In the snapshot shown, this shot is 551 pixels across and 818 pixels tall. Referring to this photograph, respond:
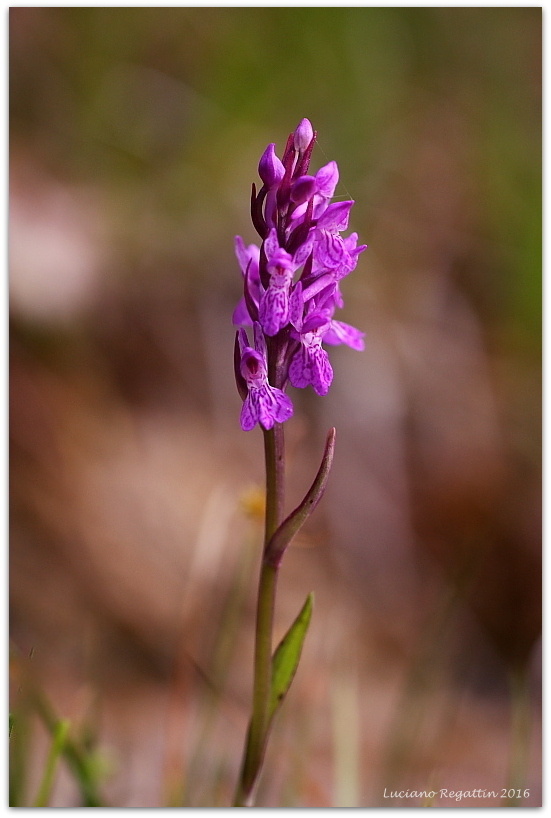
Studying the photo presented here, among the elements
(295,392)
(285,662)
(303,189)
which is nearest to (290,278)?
(303,189)

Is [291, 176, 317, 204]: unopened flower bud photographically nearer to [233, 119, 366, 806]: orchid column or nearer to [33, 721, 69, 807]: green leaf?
[233, 119, 366, 806]: orchid column

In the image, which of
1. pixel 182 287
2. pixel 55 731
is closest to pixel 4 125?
pixel 55 731

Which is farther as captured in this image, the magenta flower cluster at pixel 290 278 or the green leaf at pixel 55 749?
the green leaf at pixel 55 749

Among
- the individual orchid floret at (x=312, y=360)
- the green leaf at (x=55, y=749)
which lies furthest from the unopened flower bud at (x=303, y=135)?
the green leaf at (x=55, y=749)

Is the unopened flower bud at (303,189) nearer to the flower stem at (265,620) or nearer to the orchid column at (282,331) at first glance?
the orchid column at (282,331)

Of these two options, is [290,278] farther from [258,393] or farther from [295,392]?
[295,392]
